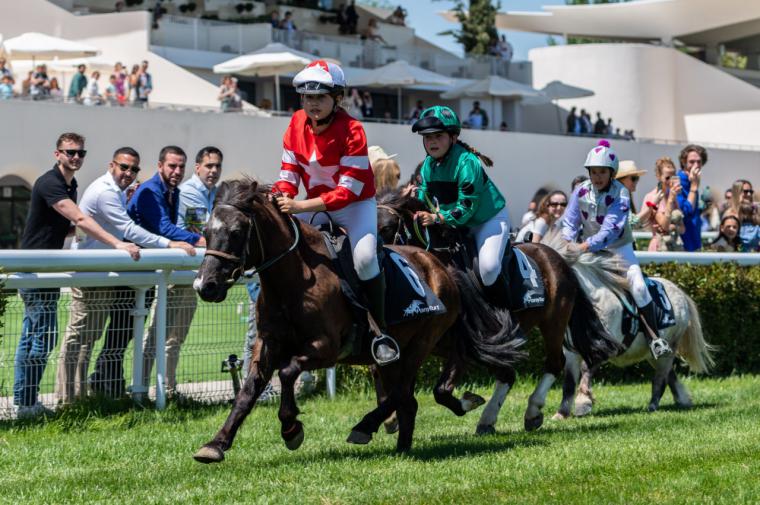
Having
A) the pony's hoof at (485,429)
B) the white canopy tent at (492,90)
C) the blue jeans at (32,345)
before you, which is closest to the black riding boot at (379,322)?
the pony's hoof at (485,429)

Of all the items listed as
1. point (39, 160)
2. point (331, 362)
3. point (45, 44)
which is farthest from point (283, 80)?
point (331, 362)

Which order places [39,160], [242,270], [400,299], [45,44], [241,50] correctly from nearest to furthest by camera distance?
[242,270] → [400,299] → [39,160] → [45,44] → [241,50]

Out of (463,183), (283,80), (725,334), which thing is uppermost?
(283,80)

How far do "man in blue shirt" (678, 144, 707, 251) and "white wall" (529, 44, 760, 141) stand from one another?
108 ft

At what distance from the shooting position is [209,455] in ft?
19.3

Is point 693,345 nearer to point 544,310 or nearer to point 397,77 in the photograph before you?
point 544,310

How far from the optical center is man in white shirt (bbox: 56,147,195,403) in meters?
8.11

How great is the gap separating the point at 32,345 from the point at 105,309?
675 millimetres

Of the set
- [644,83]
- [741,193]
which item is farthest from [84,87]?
[644,83]

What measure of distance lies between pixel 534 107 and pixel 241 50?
12.0m

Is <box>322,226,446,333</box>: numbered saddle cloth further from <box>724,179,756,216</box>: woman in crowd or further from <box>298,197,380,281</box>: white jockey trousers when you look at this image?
<box>724,179,756,216</box>: woman in crowd

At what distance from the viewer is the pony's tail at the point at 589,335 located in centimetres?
876

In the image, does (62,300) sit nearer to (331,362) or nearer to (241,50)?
(331,362)

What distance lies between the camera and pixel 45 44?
1078 inches
